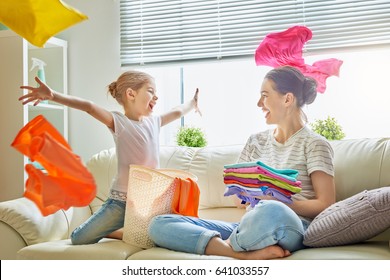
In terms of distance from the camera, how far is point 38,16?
89cm

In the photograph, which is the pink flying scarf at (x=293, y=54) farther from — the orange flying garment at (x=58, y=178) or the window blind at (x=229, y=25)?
the orange flying garment at (x=58, y=178)

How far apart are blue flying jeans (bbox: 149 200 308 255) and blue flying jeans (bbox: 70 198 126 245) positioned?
313 mm

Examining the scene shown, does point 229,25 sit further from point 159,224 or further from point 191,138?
point 159,224

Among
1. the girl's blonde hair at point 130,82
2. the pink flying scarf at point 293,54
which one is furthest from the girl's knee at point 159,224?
the pink flying scarf at point 293,54

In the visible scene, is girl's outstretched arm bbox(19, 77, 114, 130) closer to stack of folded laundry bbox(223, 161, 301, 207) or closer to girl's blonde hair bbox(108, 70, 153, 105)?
girl's blonde hair bbox(108, 70, 153, 105)

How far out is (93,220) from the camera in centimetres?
217

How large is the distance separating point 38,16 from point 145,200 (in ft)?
4.10

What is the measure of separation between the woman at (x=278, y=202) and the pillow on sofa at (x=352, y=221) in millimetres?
66

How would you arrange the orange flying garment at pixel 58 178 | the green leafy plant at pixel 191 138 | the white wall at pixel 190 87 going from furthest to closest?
1. the white wall at pixel 190 87
2. the green leafy plant at pixel 191 138
3. the orange flying garment at pixel 58 178

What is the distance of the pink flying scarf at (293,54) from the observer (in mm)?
2348

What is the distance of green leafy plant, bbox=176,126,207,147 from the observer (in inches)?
113

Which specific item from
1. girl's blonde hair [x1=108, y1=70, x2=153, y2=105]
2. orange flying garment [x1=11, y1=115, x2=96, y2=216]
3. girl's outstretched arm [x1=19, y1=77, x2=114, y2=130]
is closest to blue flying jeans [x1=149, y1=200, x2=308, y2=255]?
girl's outstretched arm [x1=19, y1=77, x2=114, y2=130]

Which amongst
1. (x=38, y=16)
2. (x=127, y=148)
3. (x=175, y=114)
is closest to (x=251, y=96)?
(x=175, y=114)
